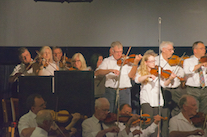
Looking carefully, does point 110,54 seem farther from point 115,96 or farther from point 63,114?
point 63,114

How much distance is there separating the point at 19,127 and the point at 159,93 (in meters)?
2.02

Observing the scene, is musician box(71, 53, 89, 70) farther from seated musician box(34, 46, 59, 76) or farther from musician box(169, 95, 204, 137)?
musician box(169, 95, 204, 137)

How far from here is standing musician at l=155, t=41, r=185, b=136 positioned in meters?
3.25

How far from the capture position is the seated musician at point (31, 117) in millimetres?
3205

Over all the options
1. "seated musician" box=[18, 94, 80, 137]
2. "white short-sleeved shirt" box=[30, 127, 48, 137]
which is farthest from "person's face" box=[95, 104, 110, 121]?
"white short-sleeved shirt" box=[30, 127, 48, 137]

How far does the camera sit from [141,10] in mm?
3236

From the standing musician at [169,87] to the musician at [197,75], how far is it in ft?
0.37

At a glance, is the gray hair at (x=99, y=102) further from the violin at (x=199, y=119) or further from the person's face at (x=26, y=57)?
the violin at (x=199, y=119)

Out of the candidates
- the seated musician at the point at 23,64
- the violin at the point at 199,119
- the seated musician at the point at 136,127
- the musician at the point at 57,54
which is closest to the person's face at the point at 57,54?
the musician at the point at 57,54

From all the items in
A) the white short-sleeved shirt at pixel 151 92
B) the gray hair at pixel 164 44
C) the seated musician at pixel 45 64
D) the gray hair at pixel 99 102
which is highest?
the gray hair at pixel 164 44

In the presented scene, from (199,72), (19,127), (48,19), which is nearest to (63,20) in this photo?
(48,19)

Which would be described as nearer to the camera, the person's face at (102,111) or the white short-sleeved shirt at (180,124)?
the person's face at (102,111)

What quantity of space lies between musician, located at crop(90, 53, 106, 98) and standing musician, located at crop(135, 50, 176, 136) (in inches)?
19.6

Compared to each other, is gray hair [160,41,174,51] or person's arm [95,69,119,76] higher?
gray hair [160,41,174,51]
